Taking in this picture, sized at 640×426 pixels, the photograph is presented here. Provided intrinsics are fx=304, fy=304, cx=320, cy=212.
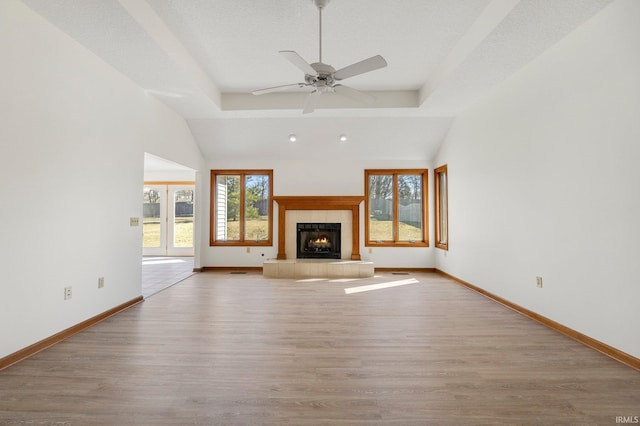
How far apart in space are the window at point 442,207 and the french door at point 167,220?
674 centimetres

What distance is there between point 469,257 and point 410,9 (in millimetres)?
3656

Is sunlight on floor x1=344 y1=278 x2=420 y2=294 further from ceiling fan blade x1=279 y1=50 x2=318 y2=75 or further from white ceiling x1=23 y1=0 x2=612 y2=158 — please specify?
ceiling fan blade x1=279 y1=50 x2=318 y2=75

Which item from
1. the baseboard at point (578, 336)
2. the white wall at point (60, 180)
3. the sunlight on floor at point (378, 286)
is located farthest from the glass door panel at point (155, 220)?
the baseboard at point (578, 336)

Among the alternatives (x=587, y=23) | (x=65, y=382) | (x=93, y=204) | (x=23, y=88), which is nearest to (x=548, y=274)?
(x=587, y=23)

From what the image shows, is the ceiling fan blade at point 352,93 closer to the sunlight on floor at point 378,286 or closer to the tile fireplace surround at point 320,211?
the sunlight on floor at point 378,286

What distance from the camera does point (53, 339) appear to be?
8.82ft

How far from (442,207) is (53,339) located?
6129 mm

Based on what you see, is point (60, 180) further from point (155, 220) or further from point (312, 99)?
point (155, 220)

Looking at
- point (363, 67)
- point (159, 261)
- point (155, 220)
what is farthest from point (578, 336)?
point (155, 220)

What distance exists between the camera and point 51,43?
8.77 ft

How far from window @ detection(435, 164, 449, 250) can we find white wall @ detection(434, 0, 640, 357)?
1472 mm

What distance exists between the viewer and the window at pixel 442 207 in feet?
19.3

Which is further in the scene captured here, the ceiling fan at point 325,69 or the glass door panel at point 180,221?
the glass door panel at point 180,221

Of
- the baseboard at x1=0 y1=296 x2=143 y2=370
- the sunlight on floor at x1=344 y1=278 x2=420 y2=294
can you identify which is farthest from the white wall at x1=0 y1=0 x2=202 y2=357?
the sunlight on floor at x1=344 y1=278 x2=420 y2=294
